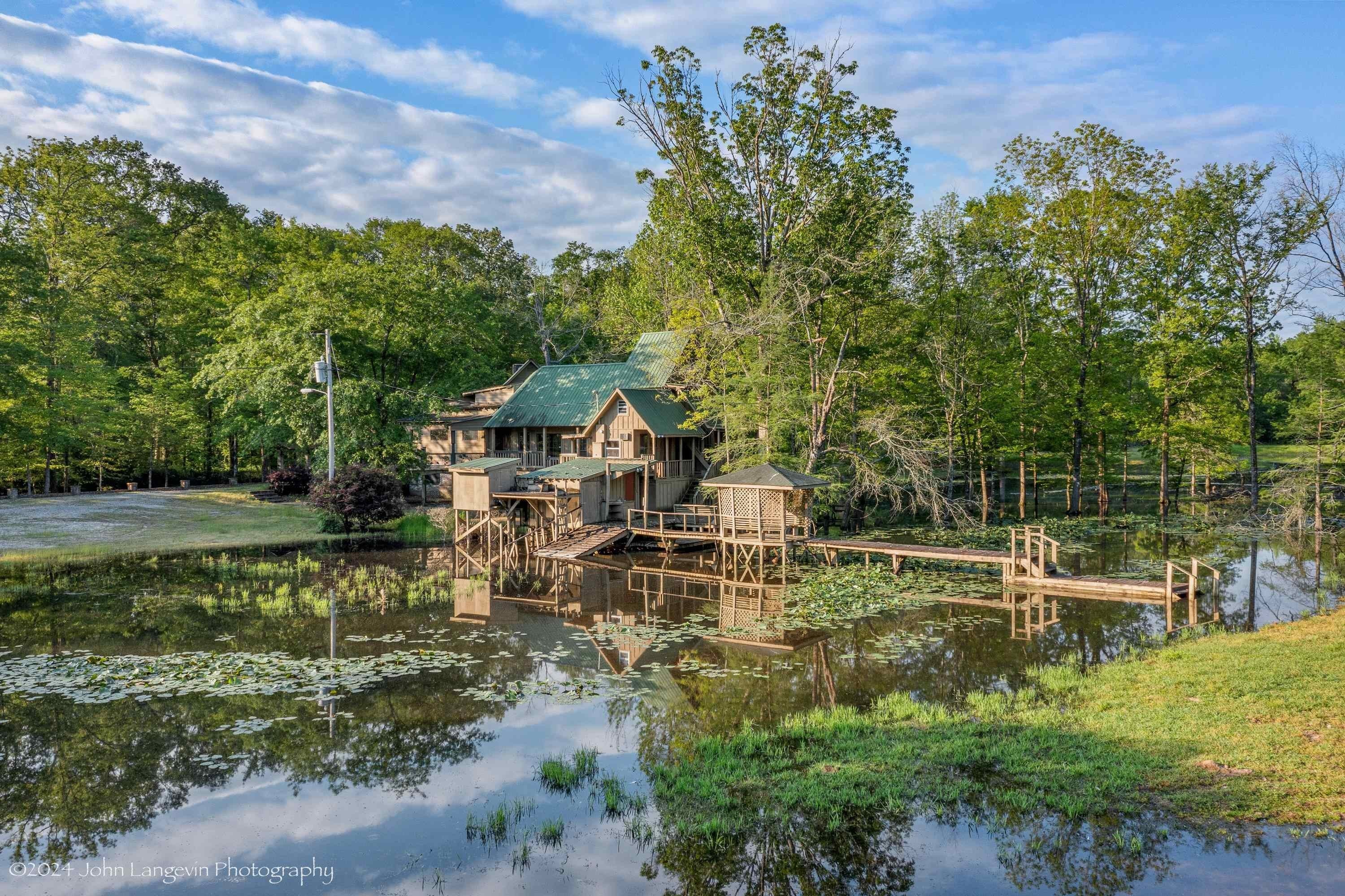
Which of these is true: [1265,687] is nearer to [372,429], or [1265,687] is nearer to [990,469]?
[990,469]

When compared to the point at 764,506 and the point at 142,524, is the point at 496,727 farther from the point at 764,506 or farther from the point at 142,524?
the point at 142,524

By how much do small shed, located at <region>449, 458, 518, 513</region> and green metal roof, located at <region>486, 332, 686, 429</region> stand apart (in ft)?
16.0

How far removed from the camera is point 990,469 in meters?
38.4

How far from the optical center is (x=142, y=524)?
1191 inches

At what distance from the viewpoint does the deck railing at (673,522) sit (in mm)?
25812

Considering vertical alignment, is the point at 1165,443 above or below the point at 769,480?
above

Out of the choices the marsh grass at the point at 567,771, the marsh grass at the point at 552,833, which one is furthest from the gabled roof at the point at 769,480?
the marsh grass at the point at 552,833

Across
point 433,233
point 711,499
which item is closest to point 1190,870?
point 711,499

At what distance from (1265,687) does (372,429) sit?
3281 centimetres

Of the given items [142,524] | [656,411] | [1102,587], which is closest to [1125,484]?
[1102,587]

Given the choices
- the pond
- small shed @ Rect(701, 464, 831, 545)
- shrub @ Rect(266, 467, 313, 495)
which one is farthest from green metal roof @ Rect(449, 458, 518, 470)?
shrub @ Rect(266, 467, 313, 495)

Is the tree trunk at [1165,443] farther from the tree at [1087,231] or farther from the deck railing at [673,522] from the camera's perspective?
the deck railing at [673,522]

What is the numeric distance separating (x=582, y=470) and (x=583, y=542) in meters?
3.05

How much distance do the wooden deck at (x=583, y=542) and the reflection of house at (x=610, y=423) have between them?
1.46 metres
